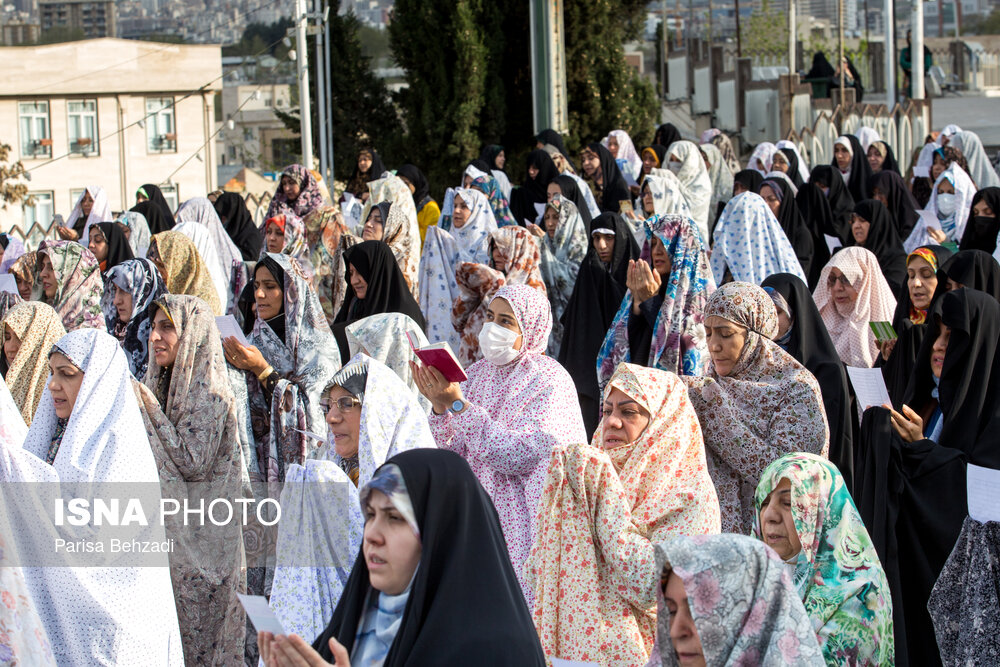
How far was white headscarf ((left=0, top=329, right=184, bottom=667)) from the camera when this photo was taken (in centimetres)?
408

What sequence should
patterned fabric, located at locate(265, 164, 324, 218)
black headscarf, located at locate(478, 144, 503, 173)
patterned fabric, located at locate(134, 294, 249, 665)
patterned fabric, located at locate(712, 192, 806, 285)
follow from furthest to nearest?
black headscarf, located at locate(478, 144, 503, 173)
patterned fabric, located at locate(265, 164, 324, 218)
patterned fabric, located at locate(712, 192, 806, 285)
patterned fabric, located at locate(134, 294, 249, 665)

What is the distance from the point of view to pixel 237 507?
5195mm

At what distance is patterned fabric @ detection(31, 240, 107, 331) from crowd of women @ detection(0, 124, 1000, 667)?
2cm

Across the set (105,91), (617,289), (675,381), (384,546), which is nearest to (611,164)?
(617,289)

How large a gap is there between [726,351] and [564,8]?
12888 mm

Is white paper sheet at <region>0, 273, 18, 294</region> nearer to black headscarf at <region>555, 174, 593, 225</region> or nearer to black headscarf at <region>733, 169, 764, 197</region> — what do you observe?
black headscarf at <region>555, 174, 593, 225</region>

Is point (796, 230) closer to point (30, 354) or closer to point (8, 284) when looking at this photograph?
point (8, 284)

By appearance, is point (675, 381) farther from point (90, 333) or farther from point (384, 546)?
point (90, 333)

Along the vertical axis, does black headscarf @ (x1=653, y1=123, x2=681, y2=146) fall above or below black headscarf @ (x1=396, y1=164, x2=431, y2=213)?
above

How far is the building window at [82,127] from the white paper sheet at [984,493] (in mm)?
34553

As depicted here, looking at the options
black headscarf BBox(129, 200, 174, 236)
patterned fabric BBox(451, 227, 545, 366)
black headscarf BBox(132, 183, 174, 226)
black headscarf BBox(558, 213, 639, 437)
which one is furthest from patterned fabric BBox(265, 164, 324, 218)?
black headscarf BBox(558, 213, 639, 437)

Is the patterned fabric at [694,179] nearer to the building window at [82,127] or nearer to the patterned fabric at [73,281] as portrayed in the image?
the patterned fabric at [73,281]

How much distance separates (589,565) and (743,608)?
42.4 inches

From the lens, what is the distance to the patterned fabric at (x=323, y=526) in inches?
148
